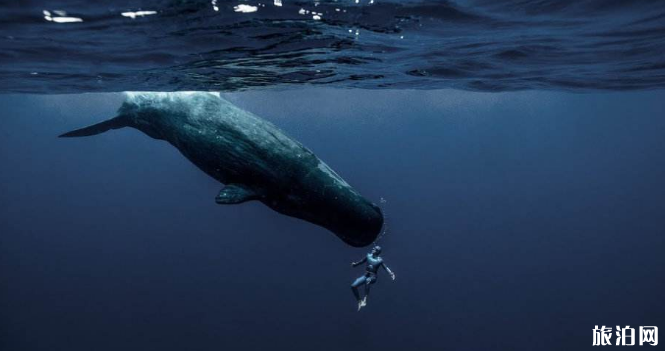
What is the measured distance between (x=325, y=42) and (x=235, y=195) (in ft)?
16.0

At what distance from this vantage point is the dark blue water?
7094 mm

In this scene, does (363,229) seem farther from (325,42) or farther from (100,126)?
(100,126)

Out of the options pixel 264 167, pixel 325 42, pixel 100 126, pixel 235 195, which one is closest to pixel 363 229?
pixel 264 167

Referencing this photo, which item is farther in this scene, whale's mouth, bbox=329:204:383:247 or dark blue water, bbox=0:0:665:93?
dark blue water, bbox=0:0:665:93

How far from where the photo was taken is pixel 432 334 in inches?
1254

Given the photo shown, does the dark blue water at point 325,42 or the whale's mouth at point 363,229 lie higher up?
the dark blue water at point 325,42

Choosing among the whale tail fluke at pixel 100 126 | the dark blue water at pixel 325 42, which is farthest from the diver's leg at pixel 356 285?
the whale tail fluke at pixel 100 126

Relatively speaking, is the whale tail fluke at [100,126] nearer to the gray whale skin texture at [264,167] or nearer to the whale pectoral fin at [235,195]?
the gray whale skin texture at [264,167]

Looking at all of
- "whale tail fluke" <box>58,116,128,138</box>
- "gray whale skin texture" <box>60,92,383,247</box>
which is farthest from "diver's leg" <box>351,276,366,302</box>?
"whale tail fluke" <box>58,116,128,138</box>

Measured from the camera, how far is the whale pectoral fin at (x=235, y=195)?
5899mm

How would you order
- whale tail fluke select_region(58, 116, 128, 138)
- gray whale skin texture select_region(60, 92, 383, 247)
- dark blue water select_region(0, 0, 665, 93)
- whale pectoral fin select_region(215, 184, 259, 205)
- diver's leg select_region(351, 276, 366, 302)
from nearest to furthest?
1. whale pectoral fin select_region(215, 184, 259, 205)
2. gray whale skin texture select_region(60, 92, 383, 247)
3. dark blue water select_region(0, 0, 665, 93)
4. whale tail fluke select_region(58, 116, 128, 138)
5. diver's leg select_region(351, 276, 366, 302)

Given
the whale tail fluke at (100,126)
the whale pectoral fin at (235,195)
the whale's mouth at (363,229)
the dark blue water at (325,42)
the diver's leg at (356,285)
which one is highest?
the dark blue water at (325,42)

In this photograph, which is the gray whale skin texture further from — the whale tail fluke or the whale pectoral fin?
the whale tail fluke

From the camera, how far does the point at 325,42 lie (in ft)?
30.7
